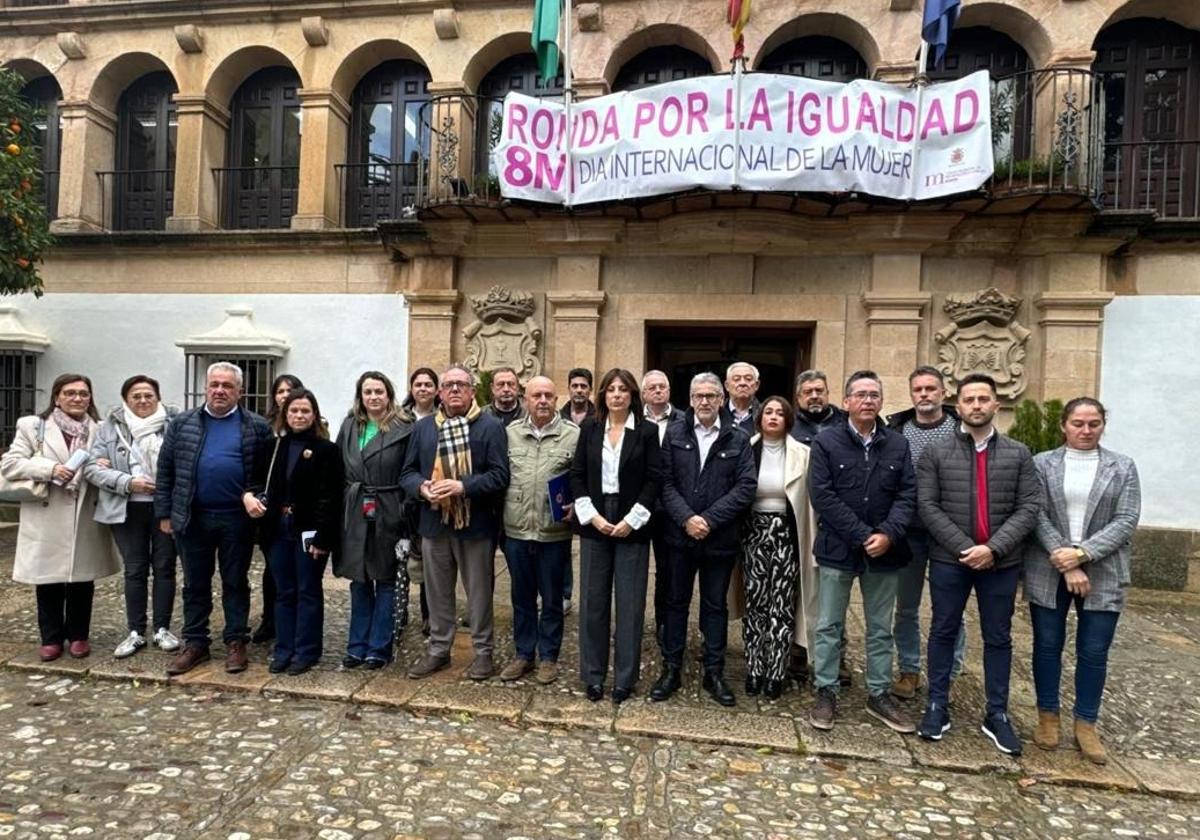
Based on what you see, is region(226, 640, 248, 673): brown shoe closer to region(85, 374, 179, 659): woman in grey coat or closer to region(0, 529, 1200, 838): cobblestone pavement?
region(0, 529, 1200, 838): cobblestone pavement

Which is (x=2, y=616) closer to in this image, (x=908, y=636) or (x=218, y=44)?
(x=908, y=636)

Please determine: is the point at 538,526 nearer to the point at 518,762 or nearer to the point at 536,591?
the point at 536,591

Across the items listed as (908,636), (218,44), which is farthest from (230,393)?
(218,44)

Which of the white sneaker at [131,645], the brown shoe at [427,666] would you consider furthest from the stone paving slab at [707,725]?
the white sneaker at [131,645]

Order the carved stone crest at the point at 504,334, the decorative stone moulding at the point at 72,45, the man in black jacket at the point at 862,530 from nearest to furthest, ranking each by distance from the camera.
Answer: the man in black jacket at the point at 862,530, the carved stone crest at the point at 504,334, the decorative stone moulding at the point at 72,45

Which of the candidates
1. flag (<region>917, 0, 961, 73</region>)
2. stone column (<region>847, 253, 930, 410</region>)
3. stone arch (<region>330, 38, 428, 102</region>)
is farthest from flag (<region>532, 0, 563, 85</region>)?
stone column (<region>847, 253, 930, 410</region>)

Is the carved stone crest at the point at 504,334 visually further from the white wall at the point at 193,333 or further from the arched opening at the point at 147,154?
the arched opening at the point at 147,154

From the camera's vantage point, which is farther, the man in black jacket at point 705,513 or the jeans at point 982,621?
the man in black jacket at point 705,513

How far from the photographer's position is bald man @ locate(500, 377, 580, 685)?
4297 millimetres

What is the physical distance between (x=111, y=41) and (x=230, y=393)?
28.6ft

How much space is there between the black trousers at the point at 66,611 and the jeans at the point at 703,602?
3.82 m

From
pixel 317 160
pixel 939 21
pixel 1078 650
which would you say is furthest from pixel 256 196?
pixel 1078 650

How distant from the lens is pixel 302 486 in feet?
14.0

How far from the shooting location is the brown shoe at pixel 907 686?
423 centimetres
